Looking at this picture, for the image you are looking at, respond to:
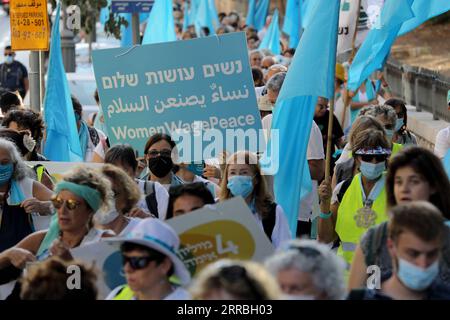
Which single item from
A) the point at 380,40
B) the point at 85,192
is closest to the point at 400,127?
the point at 380,40

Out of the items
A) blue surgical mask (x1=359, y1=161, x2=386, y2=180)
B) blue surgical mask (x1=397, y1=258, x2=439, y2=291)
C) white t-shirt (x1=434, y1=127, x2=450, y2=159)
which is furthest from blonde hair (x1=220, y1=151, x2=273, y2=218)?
white t-shirt (x1=434, y1=127, x2=450, y2=159)

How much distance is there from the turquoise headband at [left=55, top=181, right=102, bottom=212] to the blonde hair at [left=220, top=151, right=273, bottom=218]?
41.2 inches

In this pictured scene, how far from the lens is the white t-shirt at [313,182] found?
33.7 feet

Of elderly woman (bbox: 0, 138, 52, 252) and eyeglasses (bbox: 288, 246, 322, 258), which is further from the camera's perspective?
elderly woman (bbox: 0, 138, 52, 252)

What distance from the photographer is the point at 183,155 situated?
32.9 ft

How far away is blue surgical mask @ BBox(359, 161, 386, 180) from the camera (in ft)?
28.2

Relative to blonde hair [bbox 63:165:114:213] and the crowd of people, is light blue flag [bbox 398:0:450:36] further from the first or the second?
blonde hair [bbox 63:165:114:213]

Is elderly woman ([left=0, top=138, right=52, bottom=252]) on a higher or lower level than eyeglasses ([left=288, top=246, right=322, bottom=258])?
lower

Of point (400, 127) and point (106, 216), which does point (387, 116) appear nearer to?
point (400, 127)

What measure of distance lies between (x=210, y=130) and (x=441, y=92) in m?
9.28

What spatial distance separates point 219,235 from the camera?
268 inches

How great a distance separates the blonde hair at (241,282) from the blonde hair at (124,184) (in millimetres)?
2832
